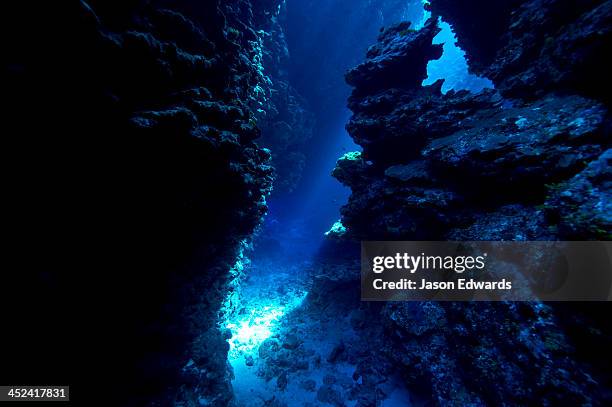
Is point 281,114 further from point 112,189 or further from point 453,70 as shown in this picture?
point 453,70

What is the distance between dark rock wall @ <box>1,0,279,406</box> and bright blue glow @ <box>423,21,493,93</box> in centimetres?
4343

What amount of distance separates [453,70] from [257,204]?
166ft

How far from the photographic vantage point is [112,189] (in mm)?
4805

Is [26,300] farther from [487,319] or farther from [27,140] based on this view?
[487,319]

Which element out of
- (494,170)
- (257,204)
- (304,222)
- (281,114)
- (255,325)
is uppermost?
(281,114)

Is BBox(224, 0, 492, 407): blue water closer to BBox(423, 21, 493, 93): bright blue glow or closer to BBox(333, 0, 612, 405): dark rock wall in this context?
BBox(423, 21, 493, 93): bright blue glow

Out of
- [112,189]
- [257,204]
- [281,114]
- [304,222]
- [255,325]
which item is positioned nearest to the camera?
[112,189]

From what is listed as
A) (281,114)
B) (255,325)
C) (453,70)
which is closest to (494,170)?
(255,325)

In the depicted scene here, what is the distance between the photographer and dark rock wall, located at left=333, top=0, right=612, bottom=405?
5438 millimetres

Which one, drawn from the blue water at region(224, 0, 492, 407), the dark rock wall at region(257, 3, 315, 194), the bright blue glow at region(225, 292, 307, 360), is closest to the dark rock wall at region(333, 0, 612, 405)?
the blue water at region(224, 0, 492, 407)

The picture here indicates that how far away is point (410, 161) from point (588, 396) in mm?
7746

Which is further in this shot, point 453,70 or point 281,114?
point 453,70

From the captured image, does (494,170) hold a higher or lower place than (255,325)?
higher

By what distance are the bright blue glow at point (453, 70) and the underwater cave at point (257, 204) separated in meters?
34.7
